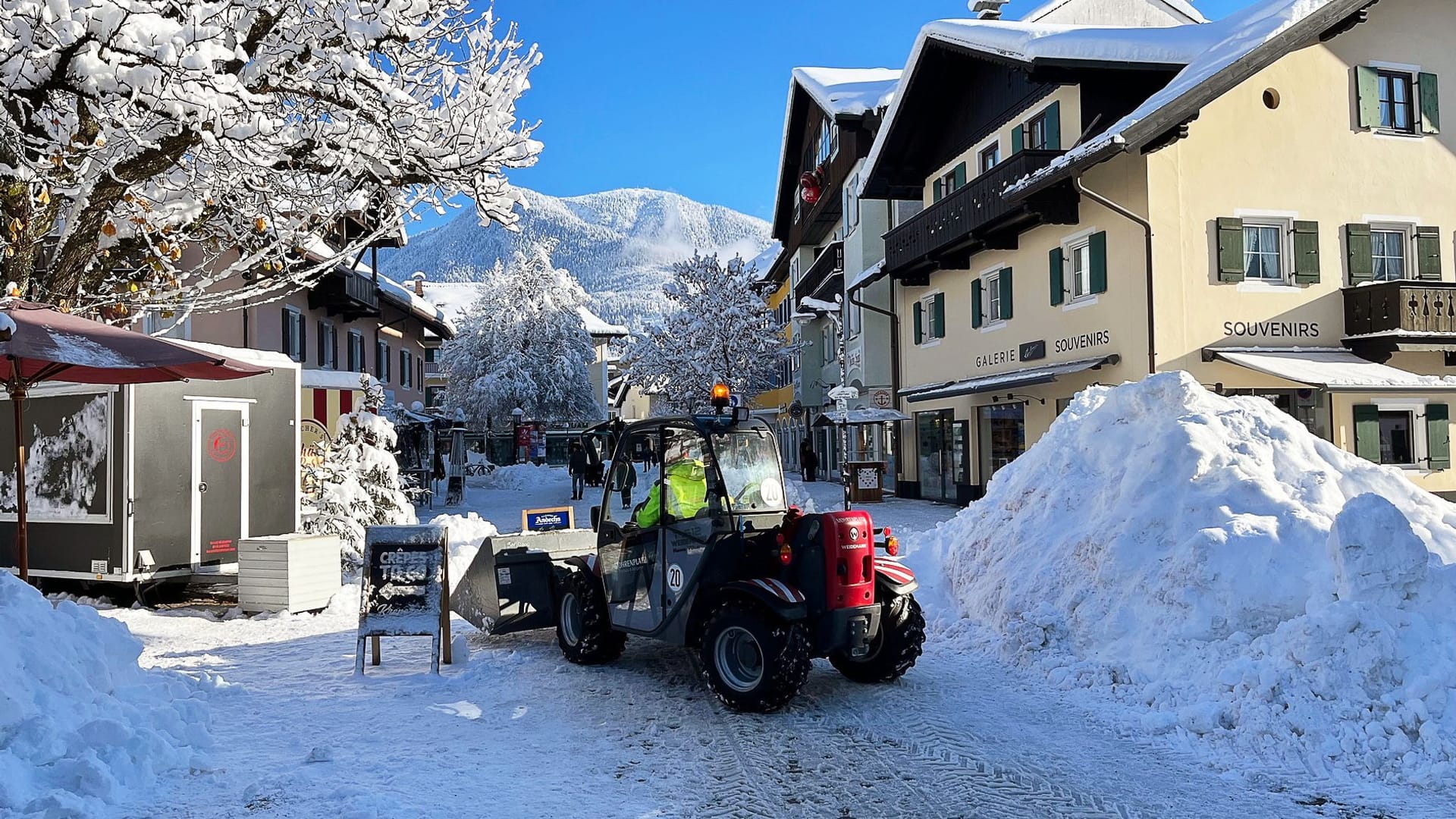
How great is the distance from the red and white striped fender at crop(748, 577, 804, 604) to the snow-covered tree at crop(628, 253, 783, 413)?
32.5m

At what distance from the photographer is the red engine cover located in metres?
6.71

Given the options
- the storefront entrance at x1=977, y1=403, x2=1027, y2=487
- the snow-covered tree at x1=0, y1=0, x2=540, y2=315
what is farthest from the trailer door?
the storefront entrance at x1=977, y1=403, x2=1027, y2=487

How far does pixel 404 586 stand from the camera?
8359 millimetres

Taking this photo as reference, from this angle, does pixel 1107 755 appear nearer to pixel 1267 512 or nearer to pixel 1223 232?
pixel 1267 512

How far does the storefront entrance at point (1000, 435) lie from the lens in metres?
21.4

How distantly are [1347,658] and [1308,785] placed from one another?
1.03m

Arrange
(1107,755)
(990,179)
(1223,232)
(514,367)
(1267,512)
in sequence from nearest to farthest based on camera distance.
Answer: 1. (1107,755)
2. (1267,512)
3. (1223,232)
4. (990,179)
5. (514,367)

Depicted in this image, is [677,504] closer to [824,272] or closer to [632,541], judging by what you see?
[632,541]

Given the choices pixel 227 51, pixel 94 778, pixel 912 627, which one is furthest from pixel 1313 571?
pixel 227 51

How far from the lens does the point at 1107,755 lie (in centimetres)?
587

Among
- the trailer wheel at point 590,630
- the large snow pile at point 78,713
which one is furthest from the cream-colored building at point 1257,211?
the large snow pile at point 78,713

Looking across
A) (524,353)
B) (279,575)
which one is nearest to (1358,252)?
(279,575)

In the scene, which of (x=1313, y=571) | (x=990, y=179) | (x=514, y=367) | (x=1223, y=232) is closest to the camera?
(x=1313, y=571)

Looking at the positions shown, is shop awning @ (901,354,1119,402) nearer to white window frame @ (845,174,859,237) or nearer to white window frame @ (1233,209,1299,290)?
white window frame @ (1233,209,1299,290)
